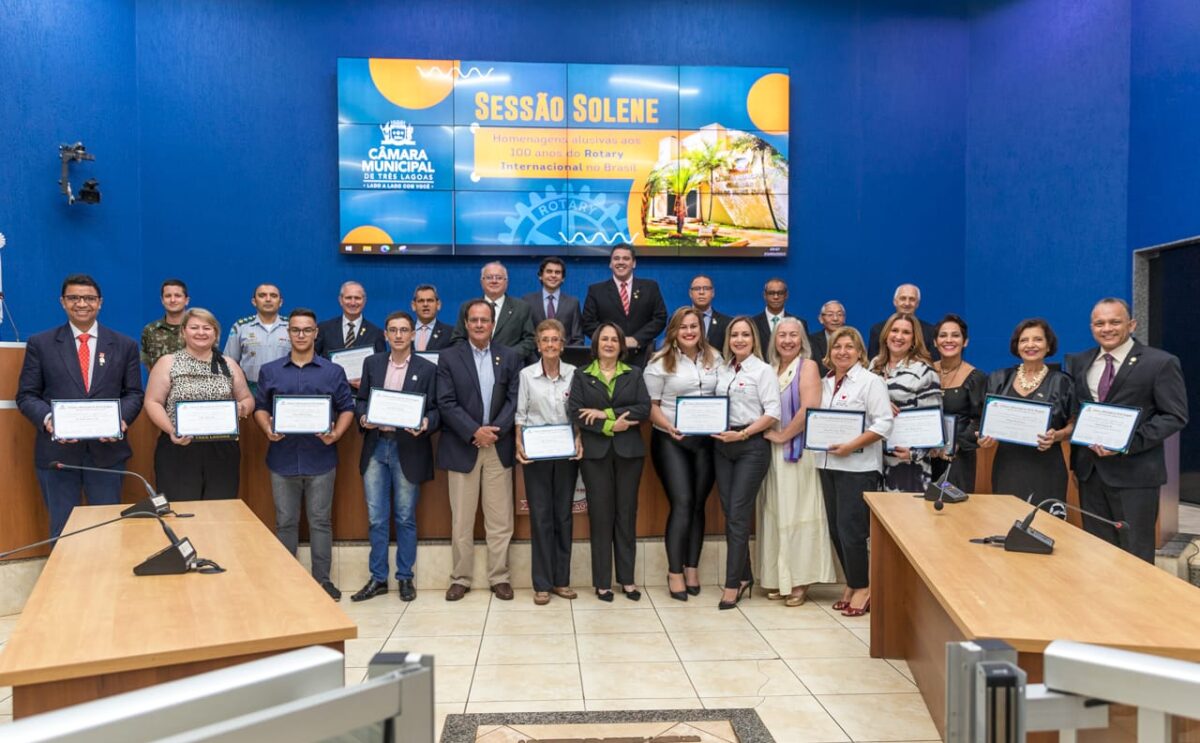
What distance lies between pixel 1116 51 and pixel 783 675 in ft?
20.0

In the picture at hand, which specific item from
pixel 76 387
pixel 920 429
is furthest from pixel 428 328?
pixel 920 429

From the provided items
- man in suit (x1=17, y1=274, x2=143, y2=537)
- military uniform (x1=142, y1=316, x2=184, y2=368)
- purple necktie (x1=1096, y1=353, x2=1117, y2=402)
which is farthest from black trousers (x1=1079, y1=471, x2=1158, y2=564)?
military uniform (x1=142, y1=316, x2=184, y2=368)

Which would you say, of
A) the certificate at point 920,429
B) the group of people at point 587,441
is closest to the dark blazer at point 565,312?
the group of people at point 587,441

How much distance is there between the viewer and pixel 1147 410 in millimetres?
4258

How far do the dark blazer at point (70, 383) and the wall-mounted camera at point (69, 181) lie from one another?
8.57 ft

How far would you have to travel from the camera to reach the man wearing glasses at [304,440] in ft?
16.5

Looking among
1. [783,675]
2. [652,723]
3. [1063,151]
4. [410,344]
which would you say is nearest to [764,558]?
[783,675]

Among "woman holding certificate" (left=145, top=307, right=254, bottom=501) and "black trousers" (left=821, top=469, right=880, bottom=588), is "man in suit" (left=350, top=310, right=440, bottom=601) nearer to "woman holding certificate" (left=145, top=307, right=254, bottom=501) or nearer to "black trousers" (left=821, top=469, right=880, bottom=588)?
"woman holding certificate" (left=145, top=307, right=254, bottom=501)

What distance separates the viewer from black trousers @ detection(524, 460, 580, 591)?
5141 mm

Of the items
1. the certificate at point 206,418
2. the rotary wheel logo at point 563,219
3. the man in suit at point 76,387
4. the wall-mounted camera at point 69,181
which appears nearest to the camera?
the certificate at point 206,418

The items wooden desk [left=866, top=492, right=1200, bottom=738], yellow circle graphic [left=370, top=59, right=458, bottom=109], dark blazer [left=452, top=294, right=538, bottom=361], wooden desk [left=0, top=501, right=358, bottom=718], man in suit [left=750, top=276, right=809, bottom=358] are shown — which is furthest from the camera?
yellow circle graphic [left=370, top=59, right=458, bottom=109]

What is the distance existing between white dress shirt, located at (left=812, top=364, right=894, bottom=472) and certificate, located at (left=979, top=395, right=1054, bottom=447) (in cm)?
51

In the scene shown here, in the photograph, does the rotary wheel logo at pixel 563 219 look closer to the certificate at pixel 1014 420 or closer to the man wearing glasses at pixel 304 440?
the man wearing glasses at pixel 304 440

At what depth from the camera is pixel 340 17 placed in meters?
7.76
